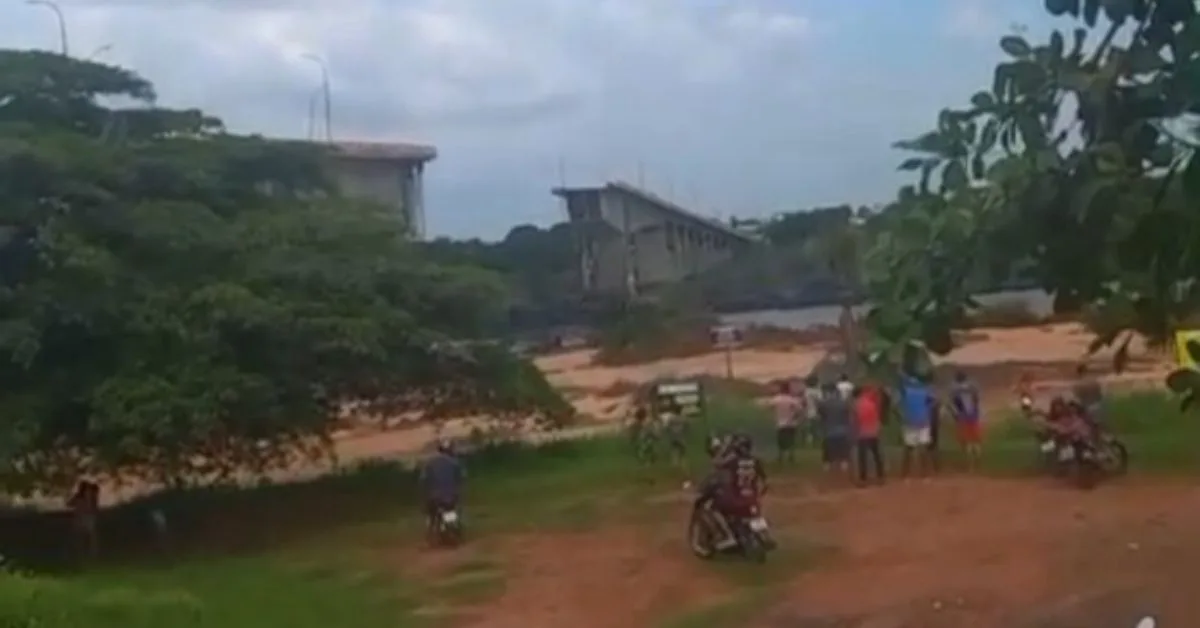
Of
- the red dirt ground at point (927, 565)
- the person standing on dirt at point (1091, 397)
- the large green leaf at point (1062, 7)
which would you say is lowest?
the red dirt ground at point (927, 565)

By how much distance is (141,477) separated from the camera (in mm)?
17516

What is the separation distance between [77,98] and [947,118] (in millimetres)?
17278

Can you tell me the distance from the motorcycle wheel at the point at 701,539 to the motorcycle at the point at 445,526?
2.48 metres

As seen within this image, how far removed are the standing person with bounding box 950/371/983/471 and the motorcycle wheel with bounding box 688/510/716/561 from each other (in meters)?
4.19

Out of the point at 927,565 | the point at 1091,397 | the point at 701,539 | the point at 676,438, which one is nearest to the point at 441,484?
the point at 701,539

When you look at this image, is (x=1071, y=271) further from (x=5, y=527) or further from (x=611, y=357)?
(x=611, y=357)

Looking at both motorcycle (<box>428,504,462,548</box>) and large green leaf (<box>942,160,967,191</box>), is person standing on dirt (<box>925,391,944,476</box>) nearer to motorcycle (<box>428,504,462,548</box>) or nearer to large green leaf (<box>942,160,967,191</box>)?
motorcycle (<box>428,504,462,548</box>)

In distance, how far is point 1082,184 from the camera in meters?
2.14

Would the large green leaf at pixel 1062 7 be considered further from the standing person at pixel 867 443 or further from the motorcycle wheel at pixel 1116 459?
the motorcycle wheel at pixel 1116 459

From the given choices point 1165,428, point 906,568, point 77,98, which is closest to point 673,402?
point 1165,428

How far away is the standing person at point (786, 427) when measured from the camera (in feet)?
59.9

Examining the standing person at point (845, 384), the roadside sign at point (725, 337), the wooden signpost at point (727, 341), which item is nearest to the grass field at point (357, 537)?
the standing person at point (845, 384)

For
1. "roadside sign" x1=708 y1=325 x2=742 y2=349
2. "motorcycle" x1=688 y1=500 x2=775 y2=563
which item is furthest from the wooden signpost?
"motorcycle" x1=688 y1=500 x2=775 y2=563

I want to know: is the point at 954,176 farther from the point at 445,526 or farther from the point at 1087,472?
the point at 1087,472
